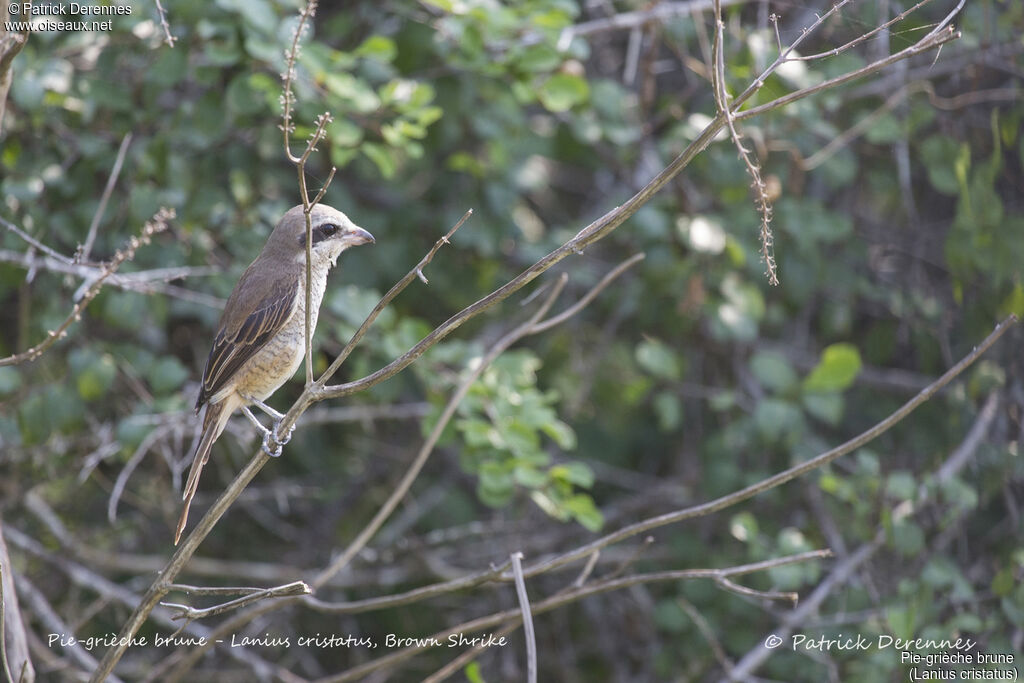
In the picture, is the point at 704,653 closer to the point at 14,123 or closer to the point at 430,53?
the point at 430,53

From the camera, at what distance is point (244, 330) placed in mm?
3654

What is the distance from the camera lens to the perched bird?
3623 mm

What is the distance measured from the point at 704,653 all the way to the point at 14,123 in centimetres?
399

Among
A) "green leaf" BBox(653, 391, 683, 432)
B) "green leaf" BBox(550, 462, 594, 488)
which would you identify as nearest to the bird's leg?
"green leaf" BBox(550, 462, 594, 488)

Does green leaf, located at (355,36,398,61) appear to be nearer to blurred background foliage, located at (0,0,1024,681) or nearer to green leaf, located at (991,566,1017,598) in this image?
blurred background foliage, located at (0,0,1024,681)

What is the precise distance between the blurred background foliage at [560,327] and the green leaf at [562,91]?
15 millimetres

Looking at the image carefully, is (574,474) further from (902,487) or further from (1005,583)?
(1005,583)

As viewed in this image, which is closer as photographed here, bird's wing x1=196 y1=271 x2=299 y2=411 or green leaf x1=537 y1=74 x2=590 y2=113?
bird's wing x1=196 y1=271 x2=299 y2=411

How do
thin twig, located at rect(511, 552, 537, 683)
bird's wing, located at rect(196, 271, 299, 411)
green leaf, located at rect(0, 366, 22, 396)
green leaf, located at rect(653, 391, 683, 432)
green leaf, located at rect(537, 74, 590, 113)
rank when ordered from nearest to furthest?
1. thin twig, located at rect(511, 552, 537, 683)
2. bird's wing, located at rect(196, 271, 299, 411)
3. green leaf, located at rect(0, 366, 22, 396)
4. green leaf, located at rect(537, 74, 590, 113)
5. green leaf, located at rect(653, 391, 683, 432)

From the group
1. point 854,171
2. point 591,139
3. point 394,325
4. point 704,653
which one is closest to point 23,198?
point 394,325

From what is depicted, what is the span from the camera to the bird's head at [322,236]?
12.0ft

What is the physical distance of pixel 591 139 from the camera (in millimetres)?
5004

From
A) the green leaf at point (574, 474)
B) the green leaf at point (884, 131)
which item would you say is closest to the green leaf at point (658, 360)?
the green leaf at point (574, 474)

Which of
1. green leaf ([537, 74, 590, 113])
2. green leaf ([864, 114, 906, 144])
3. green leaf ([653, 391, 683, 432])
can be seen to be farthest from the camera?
green leaf ([653, 391, 683, 432])
